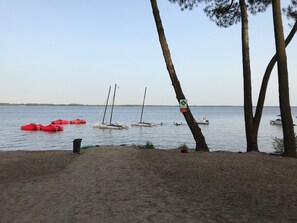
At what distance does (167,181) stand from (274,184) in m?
2.13

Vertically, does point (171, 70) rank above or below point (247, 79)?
above

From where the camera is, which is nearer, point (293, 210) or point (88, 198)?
point (293, 210)

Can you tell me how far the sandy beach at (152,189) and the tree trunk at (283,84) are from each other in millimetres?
931

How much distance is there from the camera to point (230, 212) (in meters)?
5.11

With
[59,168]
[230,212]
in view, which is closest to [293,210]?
[230,212]

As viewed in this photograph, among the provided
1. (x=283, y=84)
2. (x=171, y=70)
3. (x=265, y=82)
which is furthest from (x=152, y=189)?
(x=265, y=82)

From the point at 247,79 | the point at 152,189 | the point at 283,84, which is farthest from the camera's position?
the point at 247,79

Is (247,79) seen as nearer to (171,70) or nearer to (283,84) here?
(283,84)

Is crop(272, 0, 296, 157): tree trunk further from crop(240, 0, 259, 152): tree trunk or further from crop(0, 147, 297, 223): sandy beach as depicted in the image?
crop(240, 0, 259, 152): tree trunk

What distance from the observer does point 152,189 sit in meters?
6.59

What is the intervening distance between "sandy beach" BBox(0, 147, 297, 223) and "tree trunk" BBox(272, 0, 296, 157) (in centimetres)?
93

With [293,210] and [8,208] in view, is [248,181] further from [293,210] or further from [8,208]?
[8,208]

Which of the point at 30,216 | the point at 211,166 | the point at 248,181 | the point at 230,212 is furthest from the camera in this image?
the point at 211,166

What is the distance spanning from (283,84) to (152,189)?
612 centimetres
